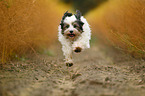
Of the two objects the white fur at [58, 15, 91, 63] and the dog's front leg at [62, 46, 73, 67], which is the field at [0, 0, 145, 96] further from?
the white fur at [58, 15, 91, 63]

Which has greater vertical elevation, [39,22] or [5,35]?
[39,22]

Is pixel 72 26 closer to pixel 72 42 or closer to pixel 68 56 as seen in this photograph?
pixel 72 42

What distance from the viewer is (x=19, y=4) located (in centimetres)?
415

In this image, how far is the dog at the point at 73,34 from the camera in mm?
4328

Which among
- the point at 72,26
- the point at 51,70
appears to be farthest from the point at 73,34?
the point at 51,70

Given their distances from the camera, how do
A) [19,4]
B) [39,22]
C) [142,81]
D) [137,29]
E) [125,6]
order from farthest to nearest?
[39,22] → [125,6] → [137,29] → [19,4] → [142,81]

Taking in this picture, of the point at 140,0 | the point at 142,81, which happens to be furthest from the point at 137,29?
the point at 142,81

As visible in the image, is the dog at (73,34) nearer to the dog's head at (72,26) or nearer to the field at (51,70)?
the dog's head at (72,26)

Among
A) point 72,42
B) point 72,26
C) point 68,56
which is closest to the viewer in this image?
point 72,26

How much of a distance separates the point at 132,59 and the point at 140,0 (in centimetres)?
195

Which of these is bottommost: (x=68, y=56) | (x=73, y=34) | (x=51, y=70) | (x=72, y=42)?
(x=51, y=70)

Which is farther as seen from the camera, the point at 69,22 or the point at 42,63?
the point at 42,63

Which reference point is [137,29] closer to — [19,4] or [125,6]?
[125,6]

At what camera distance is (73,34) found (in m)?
4.42
